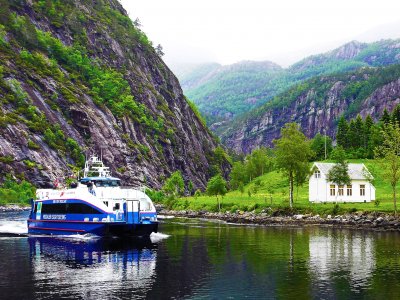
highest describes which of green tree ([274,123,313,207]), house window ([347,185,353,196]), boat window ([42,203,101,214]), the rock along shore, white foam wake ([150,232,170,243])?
green tree ([274,123,313,207])

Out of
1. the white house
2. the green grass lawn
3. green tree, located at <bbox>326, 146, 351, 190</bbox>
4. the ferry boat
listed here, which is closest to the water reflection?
the ferry boat

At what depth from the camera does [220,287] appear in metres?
39.9

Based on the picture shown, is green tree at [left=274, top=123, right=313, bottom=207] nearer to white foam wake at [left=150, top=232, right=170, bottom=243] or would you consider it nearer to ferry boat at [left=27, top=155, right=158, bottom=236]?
white foam wake at [left=150, top=232, right=170, bottom=243]

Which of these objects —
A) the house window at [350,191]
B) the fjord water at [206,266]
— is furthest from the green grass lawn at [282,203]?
the fjord water at [206,266]

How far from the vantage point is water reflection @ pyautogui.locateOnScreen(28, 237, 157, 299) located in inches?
1526

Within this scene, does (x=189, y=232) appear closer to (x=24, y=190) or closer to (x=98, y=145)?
(x=24, y=190)

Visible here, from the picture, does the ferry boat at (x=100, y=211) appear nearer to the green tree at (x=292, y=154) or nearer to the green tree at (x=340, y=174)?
the green tree at (x=292, y=154)

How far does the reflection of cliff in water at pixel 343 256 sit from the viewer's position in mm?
44312

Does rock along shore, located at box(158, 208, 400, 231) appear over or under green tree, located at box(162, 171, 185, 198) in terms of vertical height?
under

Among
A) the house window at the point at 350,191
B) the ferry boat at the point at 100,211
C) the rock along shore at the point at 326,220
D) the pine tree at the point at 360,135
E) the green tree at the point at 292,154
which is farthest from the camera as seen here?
the pine tree at the point at 360,135

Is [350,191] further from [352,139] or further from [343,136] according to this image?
[343,136]

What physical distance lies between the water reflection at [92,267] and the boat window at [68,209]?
3.96 metres

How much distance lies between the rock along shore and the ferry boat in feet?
105

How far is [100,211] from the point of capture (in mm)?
68750
